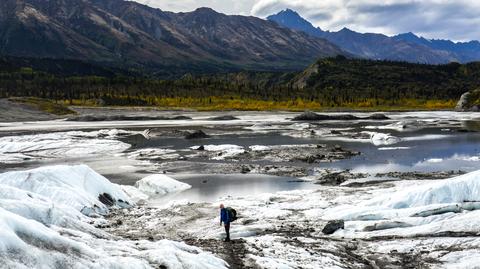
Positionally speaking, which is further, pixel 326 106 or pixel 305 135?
pixel 326 106

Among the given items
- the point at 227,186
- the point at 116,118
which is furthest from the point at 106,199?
the point at 116,118

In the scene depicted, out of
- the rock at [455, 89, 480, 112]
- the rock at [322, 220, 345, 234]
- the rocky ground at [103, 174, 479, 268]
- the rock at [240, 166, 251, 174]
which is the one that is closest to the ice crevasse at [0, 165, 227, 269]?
the rocky ground at [103, 174, 479, 268]

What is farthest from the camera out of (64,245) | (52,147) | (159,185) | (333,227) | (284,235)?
(52,147)

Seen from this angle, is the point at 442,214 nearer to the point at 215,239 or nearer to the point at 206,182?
the point at 215,239

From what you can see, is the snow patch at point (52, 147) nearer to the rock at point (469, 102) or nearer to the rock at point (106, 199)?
the rock at point (106, 199)

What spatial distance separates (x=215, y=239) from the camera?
2406cm

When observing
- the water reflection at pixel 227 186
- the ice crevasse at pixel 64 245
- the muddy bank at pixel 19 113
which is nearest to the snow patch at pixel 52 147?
the water reflection at pixel 227 186

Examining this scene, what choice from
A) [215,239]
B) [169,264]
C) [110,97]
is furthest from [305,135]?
[110,97]

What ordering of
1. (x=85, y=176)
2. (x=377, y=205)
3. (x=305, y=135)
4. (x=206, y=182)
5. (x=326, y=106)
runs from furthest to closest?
1. (x=326, y=106)
2. (x=305, y=135)
3. (x=206, y=182)
4. (x=85, y=176)
5. (x=377, y=205)

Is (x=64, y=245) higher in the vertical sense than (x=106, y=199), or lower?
higher

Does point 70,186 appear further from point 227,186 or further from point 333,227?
point 333,227

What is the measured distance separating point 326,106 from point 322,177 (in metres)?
139

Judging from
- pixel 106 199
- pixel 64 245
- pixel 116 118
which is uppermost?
pixel 64 245

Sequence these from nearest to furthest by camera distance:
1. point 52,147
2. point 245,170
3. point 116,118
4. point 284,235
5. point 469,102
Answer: point 284,235 → point 245,170 → point 52,147 → point 116,118 → point 469,102
